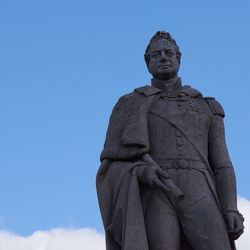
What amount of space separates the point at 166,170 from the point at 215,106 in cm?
162

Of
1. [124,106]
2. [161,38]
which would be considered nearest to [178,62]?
[161,38]

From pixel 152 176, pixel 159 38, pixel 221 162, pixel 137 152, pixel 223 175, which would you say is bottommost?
pixel 152 176

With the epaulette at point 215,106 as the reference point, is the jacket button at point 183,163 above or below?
below

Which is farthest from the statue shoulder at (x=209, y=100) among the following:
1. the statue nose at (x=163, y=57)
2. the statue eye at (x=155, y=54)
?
the statue eye at (x=155, y=54)

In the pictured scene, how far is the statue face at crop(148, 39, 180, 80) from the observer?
12.1m

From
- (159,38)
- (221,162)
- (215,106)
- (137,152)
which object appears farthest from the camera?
(159,38)

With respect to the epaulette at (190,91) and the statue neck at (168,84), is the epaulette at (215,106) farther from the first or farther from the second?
the statue neck at (168,84)

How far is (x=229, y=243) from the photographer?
10.6 metres

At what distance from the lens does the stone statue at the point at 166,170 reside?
418 inches

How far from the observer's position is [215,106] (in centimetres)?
1203

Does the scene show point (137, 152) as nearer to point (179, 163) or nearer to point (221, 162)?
point (179, 163)

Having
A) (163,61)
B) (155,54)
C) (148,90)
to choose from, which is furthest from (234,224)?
(155,54)

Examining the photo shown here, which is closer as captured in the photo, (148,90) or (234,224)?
(234,224)

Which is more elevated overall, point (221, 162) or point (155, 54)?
point (155, 54)
